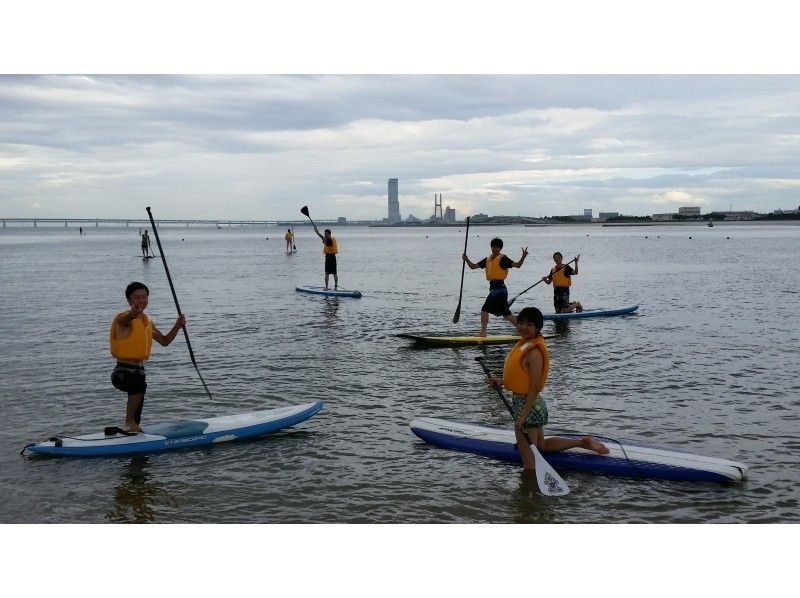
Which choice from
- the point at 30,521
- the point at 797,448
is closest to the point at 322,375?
the point at 30,521

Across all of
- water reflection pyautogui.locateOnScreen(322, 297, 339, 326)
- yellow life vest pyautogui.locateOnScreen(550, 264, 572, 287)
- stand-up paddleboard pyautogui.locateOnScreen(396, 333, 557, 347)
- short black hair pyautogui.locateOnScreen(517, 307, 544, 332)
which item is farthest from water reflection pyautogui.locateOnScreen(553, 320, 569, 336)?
short black hair pyautogui.locateOnScreen(517, 307, 544, 332)

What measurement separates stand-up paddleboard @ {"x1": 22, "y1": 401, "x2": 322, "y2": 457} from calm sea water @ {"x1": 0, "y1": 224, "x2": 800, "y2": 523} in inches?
5.4

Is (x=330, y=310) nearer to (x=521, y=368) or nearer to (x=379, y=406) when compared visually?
(x=379, y=406)

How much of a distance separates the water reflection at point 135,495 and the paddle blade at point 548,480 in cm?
379

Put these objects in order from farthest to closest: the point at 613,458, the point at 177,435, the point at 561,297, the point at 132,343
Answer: the point at 561,297
the point at 177,435
the point at 132,343
the point at 613,458

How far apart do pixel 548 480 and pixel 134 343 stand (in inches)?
187

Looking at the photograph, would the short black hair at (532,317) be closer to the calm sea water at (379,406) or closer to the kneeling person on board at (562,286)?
the calm sea water at (379,406)

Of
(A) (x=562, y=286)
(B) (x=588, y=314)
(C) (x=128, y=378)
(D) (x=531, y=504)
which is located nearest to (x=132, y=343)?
(C) (x=128, y=378)

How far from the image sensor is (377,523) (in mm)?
6293

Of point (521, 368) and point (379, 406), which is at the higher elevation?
point (521, 368)

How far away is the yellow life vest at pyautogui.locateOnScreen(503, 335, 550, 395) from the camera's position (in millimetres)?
6840

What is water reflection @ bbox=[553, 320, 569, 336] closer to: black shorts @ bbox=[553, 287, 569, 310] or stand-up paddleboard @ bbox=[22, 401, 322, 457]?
black shorts @ bbox=[553, 287, 569, 310]

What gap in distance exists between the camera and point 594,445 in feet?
23.9
